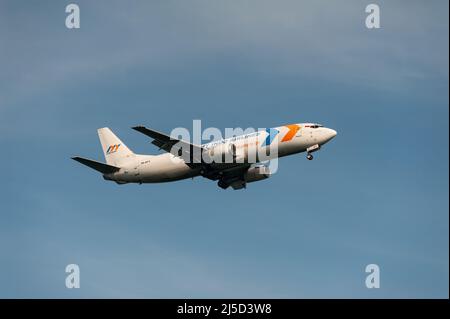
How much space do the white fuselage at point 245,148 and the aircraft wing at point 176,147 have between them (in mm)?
1176

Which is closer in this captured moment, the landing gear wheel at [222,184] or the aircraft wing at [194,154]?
the aircraft wing at [194,154]

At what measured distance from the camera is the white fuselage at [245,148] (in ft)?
273

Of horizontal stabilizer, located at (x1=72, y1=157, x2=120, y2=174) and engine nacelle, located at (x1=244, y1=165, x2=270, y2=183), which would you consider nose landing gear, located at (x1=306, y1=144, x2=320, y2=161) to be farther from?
horizontal stabilizer, located at (x1=72, y1=157, x2=120, y2=174)

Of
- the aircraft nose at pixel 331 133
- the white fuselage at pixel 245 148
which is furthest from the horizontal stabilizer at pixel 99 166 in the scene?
the aircraft nose at pixel 331 133

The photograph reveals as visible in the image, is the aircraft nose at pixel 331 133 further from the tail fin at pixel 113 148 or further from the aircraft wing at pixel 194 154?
the tail fin at pixel 113 148

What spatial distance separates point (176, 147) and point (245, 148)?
6.79m

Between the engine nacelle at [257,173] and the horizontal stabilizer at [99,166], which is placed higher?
the horizontal stabilizer at [99,166]

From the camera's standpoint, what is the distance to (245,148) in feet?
274

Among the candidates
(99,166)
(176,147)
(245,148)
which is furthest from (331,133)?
(99,166)

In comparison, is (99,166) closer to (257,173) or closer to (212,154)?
(212,154)

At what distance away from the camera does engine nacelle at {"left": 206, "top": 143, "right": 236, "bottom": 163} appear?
274 ft
